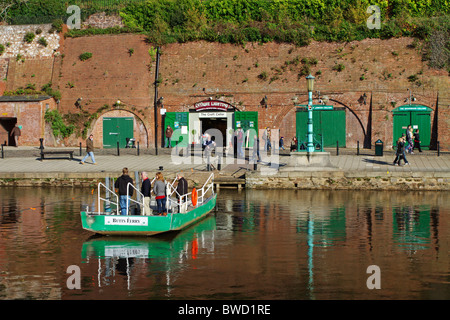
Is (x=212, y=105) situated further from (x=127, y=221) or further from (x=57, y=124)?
(x=127, y=221)

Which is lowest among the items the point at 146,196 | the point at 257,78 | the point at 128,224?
the point at 128,224

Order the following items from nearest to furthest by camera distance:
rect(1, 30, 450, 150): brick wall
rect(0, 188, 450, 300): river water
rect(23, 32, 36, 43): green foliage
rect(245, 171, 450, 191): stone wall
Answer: rect(0, 188, 450, 300): river water, rect(245, 171, 450, 191): stone wall, rect(1, 30, 450, 150): brick wall, rect(23, 32, 36, 43): green foliage

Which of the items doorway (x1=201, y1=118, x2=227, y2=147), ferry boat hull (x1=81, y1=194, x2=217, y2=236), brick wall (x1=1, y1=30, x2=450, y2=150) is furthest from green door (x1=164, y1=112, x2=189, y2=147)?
ferry boat hull (x1=81, y1=194, x2=217, y2=236)

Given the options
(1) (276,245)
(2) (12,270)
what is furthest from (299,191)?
(2) (12,270)

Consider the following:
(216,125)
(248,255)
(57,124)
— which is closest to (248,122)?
(216,125)

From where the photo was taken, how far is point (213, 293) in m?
12.7

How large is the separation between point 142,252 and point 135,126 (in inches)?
1084

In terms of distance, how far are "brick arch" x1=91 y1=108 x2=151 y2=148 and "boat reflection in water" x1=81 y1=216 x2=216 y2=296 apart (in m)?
23.9

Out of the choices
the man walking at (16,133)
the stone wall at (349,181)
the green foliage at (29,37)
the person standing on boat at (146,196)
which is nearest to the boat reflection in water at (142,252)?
the person standing on boat at (146,196)

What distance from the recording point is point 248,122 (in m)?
41.9

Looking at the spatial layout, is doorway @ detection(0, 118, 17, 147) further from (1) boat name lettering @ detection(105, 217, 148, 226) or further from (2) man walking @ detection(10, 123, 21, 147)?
(1) boat name lettering @ detection(105, 217, 148, 226)

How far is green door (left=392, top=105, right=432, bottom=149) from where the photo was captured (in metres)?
39.7

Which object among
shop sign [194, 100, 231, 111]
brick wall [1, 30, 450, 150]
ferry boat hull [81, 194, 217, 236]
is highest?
brick wall [1, 30, 450, 150]

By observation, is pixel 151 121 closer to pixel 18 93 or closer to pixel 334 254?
pixel 18 93
